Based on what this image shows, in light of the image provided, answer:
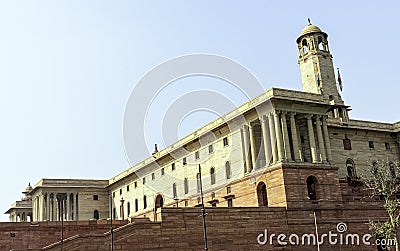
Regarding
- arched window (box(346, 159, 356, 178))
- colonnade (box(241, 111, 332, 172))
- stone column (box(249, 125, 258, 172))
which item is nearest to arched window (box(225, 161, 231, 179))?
colonnade (box(241, 111, 332, 172))

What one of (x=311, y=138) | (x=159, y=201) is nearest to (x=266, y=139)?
(x=311, y=138)

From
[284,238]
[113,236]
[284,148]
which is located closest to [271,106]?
[284,148]

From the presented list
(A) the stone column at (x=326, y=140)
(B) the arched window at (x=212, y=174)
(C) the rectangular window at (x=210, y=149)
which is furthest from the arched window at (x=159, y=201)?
(A) the stone column at (x=326, y=140)

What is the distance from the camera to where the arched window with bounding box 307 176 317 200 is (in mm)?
44375

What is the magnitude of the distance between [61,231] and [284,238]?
62.2ft

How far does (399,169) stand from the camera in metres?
53.0

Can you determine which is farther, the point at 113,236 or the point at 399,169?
the point at 399,169

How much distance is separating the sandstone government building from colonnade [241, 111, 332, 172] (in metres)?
0.10

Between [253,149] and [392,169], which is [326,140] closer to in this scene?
[253,149]

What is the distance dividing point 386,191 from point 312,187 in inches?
260

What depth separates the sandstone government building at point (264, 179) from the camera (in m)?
37.1

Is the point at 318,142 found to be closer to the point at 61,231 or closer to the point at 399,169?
the point at 399,169

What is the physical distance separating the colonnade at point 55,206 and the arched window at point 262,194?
40776 millimetres

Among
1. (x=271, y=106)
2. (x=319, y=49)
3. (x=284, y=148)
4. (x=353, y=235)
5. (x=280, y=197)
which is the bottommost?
(x=353, y=235)
